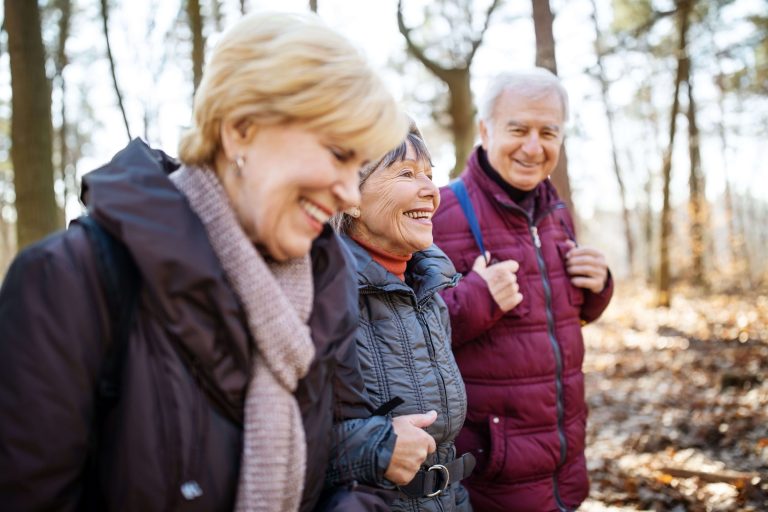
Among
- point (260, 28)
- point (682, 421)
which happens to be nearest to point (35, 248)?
point (260, 28)

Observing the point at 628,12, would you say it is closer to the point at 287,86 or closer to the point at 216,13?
the point at 216,13

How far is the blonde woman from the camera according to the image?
1.08 metres

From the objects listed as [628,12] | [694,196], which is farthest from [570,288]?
[628,12]

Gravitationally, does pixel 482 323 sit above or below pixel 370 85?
below

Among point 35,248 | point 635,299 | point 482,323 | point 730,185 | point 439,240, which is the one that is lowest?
point 635,299

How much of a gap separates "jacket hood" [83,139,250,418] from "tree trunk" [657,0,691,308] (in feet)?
40.4

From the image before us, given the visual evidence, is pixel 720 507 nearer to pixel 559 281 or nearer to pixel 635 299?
pixel 559 281

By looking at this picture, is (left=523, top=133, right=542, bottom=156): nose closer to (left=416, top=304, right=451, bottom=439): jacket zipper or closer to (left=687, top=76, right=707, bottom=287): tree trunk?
(left=416, top=304, right=451, bottom=439): jacket zipper

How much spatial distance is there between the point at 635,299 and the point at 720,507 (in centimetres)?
1402

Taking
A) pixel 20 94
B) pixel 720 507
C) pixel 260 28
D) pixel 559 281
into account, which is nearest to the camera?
pixel 260 28

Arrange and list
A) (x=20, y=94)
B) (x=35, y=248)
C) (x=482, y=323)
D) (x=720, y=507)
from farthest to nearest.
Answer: (x=20, y=94), (x=720, y=507), (x=482, y=323), (x=35, y=248)

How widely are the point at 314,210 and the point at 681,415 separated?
5.76 meters

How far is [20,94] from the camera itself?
173 inches

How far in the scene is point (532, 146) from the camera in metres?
2.60
